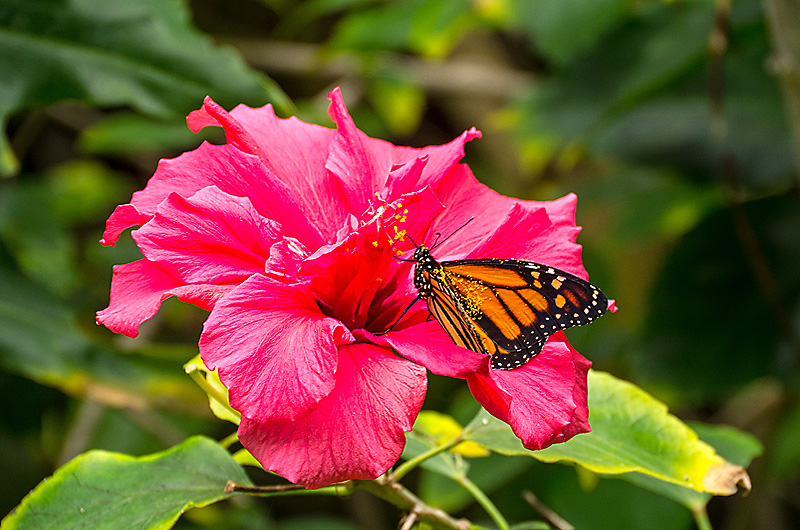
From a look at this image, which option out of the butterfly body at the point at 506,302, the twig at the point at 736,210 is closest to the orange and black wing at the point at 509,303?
the butterfly body at the point at 506,302

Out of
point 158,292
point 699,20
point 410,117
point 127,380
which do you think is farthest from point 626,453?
point 410,117

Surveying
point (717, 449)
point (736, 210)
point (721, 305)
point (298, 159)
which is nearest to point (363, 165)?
point (298, 159)

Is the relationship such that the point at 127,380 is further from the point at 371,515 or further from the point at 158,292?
the point at 371,515

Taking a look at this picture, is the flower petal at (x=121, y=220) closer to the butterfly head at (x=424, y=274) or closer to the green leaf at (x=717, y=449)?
the butterfly head at (x=424, y=274)

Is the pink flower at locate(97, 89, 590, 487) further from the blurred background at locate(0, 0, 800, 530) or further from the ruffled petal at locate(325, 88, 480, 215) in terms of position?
the blurred background at locate(0, 0, 800, 530)

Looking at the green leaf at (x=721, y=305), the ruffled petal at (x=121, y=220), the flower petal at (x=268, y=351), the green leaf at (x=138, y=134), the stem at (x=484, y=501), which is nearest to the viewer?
the flower petal at (x=268, y=351)

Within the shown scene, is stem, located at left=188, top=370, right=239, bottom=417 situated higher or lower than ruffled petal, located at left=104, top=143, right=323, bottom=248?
lower

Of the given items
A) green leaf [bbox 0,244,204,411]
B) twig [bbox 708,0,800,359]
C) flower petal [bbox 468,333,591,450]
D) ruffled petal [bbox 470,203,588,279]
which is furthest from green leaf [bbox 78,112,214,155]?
flower petal [bbox 468,333,591,450]
